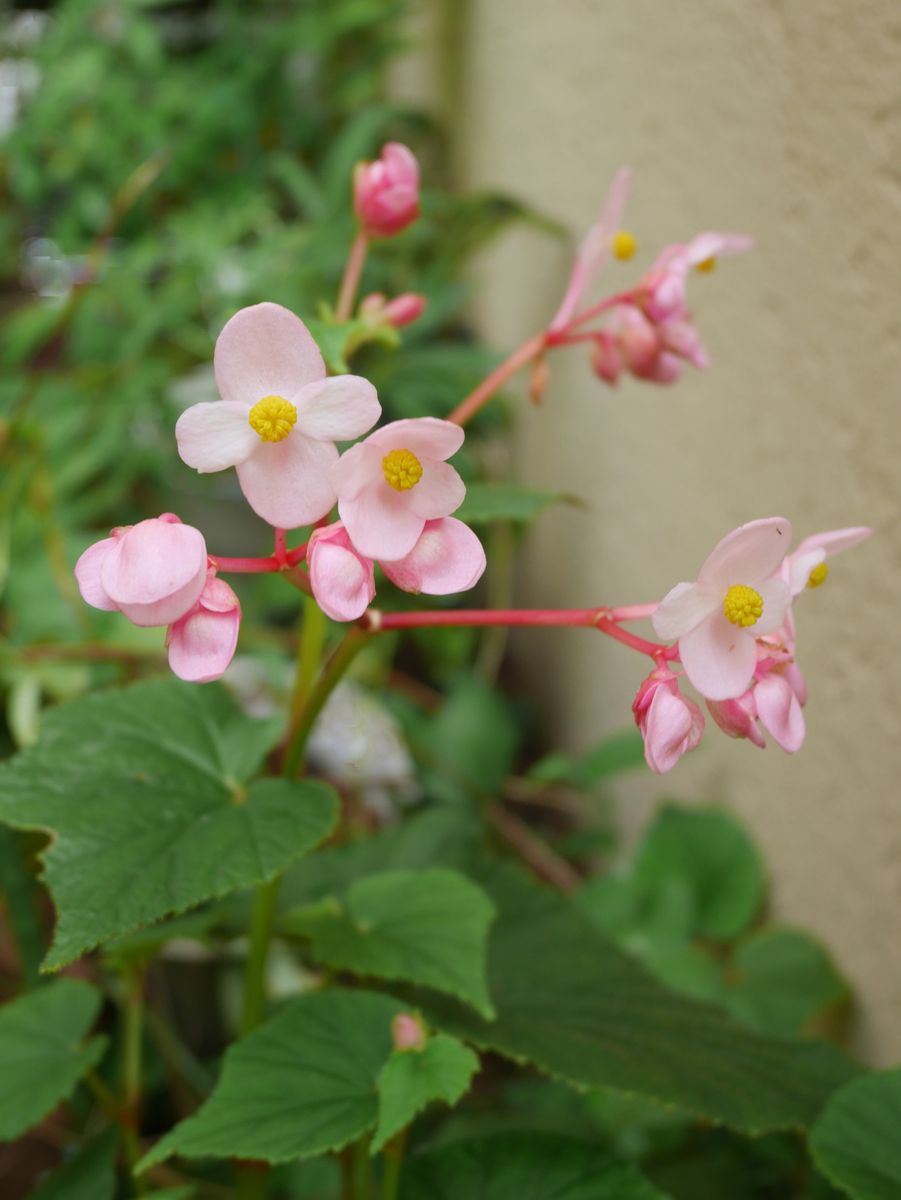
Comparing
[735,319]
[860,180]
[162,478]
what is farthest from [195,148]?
[860,180]

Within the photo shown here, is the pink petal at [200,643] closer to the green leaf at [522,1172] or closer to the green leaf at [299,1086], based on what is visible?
the green leaf at [299,1086]

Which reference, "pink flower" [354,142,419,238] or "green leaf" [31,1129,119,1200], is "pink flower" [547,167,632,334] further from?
"green leaf" [31,1129,119,1200]

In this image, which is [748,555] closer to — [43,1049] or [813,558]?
[813,558]

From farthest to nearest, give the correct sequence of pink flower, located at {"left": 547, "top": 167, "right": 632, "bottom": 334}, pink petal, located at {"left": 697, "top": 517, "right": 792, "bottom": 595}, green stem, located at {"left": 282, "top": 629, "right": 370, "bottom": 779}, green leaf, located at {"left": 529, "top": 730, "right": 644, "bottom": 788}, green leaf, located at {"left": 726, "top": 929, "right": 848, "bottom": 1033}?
green leaf, located at {"left": 529, "top": 730, "right": 644, "bottom": 788}, green leaf, located at {"left": 726, "top": 929, "right": 848, "bottom": 1033}, pink flower, located at {"left": 547, "top": 167, "right": 632, "bottom": 334}, green stem, located at {"left": 282, "top": 629, "right": 370, "bottom": 779}, pink petal, located at {"left": 697, "top": 517, "right": 792, "bottom": 595}

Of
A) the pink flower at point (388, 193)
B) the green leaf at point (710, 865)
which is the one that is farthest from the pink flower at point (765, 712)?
the green leaf at point (710, 865)

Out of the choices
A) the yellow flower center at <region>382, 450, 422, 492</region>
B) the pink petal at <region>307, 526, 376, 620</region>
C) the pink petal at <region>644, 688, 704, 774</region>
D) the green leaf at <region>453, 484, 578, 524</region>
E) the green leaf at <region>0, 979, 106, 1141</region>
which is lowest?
the green leaf at <region>0, 979, 106, 1141</region>

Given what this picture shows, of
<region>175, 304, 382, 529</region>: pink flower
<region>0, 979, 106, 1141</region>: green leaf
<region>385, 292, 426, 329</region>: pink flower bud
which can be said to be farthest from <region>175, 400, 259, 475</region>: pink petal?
<region>0, 979, 106, 1141</region>: green leaf

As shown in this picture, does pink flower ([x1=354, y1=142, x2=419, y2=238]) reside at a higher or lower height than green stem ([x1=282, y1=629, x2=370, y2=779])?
higher

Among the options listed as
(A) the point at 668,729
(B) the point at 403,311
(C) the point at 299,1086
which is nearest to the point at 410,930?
(C) the point at 299,1086
